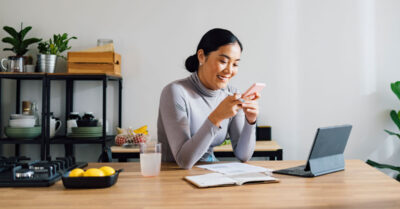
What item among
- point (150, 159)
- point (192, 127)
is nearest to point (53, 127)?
point (192, 127)

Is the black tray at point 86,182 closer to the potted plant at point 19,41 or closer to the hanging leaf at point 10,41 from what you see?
the potted plant at point 19,41

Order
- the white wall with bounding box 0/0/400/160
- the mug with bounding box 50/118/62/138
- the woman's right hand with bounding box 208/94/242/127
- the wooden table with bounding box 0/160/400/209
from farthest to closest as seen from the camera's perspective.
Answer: the white wall with bounding box 0/0/400/160, the mug with bounding box 50/118/62/138, the woman's right hand with bounding box 208/94/242/127, the wooden table with bounding box 0/160/400/209

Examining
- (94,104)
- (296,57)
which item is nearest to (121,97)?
(94,104)

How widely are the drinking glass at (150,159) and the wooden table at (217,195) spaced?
0.04 m

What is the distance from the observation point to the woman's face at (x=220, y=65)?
6.36 ft

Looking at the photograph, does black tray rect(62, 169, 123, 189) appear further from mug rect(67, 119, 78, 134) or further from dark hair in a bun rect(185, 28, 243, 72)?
mug rect(67, 119, 78, 134)

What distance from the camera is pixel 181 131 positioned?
1749 mm

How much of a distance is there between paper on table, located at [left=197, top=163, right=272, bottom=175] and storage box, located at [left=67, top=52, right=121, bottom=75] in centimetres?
188

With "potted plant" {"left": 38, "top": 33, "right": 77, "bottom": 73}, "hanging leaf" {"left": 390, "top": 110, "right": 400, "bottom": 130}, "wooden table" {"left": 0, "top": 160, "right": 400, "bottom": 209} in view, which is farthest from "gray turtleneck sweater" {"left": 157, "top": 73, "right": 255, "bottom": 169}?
"hanging leaf" {"left": 390, "top": 110, "right": 400, "bottom": 130}

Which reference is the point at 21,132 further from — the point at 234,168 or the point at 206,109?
the point at 234,168

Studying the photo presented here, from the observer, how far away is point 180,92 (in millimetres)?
1904

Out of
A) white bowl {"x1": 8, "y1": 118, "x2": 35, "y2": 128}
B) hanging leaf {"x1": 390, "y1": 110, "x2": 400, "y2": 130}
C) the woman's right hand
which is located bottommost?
white bowl {"x1": 8, "y1": 118, "x2": 35, "y2": 128}

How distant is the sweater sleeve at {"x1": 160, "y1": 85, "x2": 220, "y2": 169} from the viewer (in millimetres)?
1660

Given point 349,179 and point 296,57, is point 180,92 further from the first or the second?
point 296,57
